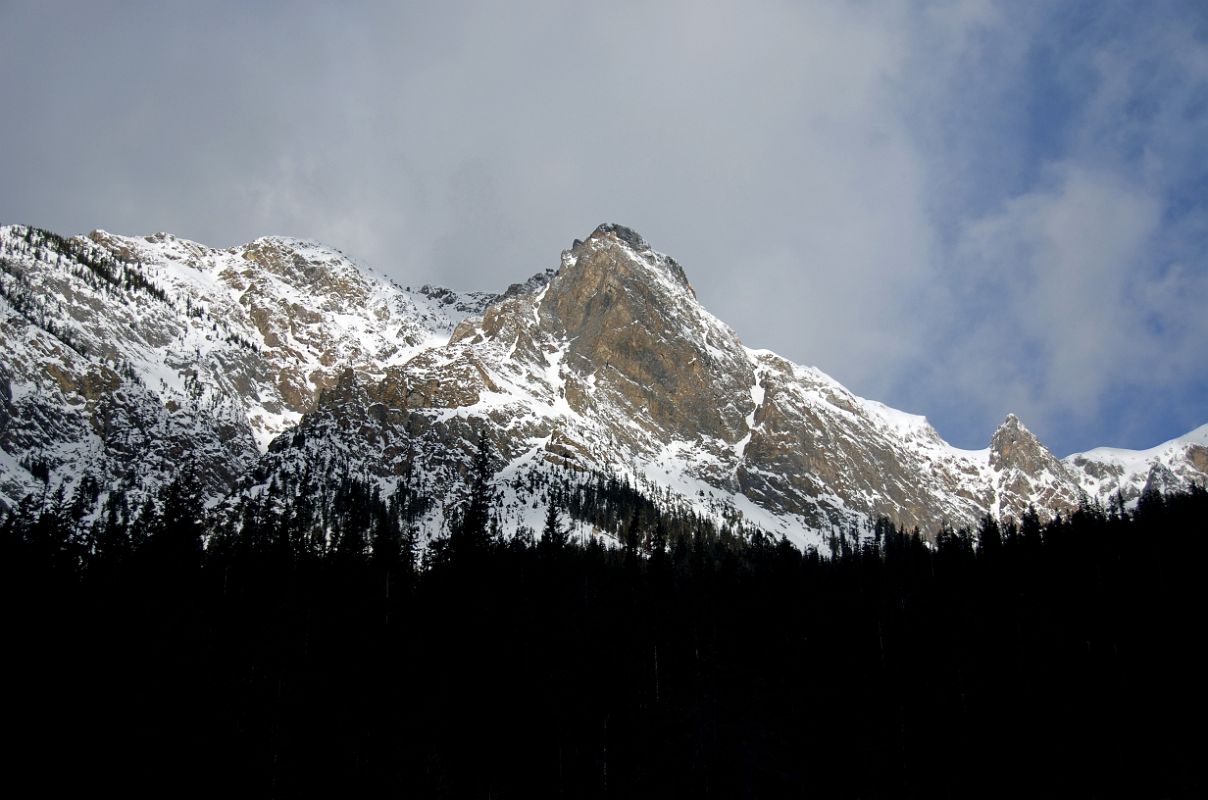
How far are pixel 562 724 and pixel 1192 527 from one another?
195 ft

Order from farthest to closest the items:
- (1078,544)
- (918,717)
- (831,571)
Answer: (831,571) → (1078,544) → (918,717)

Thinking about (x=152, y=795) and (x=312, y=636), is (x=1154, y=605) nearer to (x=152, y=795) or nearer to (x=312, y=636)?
(x=312, y=636)

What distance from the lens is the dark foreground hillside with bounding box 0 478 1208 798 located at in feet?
189

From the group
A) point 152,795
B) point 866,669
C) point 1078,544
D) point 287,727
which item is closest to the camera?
point 152,795

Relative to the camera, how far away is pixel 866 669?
77.5 meters

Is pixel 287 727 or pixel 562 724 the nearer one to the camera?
pixel 287 727

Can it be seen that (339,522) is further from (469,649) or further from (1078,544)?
(1078,544)

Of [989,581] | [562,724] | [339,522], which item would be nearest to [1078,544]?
[989,581]

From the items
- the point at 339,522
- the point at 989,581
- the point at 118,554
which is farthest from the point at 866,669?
the point at 339,522

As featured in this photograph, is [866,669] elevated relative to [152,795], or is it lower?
elevated

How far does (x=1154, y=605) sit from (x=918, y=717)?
20941 millimetres

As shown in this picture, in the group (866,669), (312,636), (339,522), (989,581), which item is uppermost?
(339,522)

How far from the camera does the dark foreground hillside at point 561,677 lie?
57.5 meters

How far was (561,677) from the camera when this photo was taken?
67.5 m
